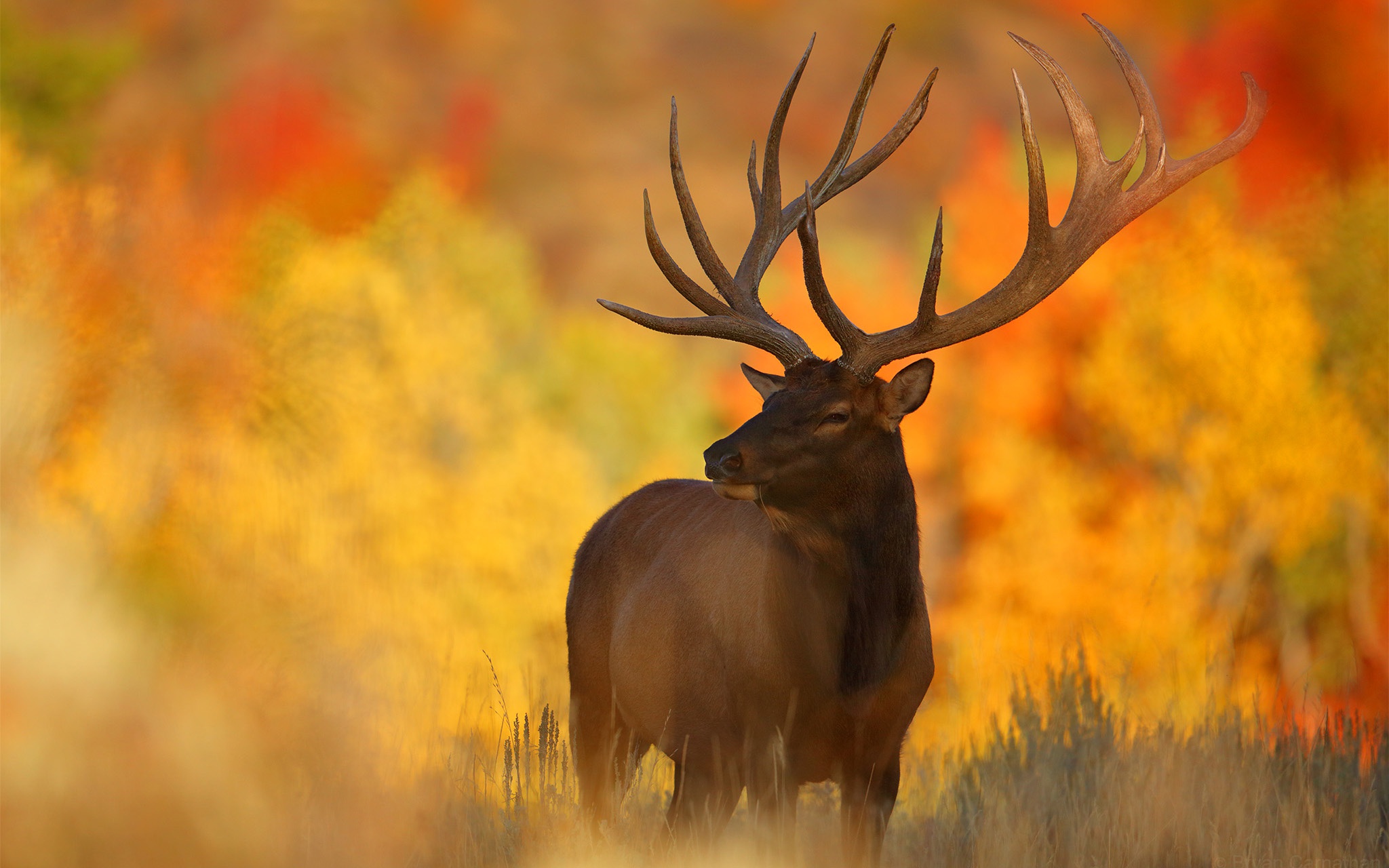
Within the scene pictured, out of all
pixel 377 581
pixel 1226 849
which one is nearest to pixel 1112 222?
pixel 1226 849

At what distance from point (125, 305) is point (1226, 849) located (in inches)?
155

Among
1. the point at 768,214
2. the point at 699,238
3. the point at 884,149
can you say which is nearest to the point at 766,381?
the point at 699,238

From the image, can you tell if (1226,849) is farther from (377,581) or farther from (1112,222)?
(377,581)

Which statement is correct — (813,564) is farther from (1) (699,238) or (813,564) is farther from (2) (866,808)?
(1) (699,238)

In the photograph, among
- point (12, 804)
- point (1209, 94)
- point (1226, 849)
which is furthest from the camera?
point (1209, 94)

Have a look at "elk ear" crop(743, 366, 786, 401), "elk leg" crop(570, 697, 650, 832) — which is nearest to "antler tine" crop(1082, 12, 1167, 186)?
"elk ear" crop(743, 366, 786, 401)

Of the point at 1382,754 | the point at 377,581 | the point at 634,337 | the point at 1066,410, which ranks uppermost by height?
the point at 634,337

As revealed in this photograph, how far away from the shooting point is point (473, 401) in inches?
1034

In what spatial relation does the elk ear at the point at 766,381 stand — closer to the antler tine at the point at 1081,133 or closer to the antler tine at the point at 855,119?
the antler tine at the point at 855,119

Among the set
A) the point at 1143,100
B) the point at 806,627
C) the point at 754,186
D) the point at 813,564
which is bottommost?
the point at 806,627

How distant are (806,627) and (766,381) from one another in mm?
938

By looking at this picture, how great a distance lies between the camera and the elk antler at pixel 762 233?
4711 millimetres

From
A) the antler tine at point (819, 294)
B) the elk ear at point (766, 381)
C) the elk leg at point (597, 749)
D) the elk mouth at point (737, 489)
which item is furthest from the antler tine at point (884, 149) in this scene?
the elk leg at point (597, 749)

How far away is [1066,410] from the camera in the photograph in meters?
28.1
